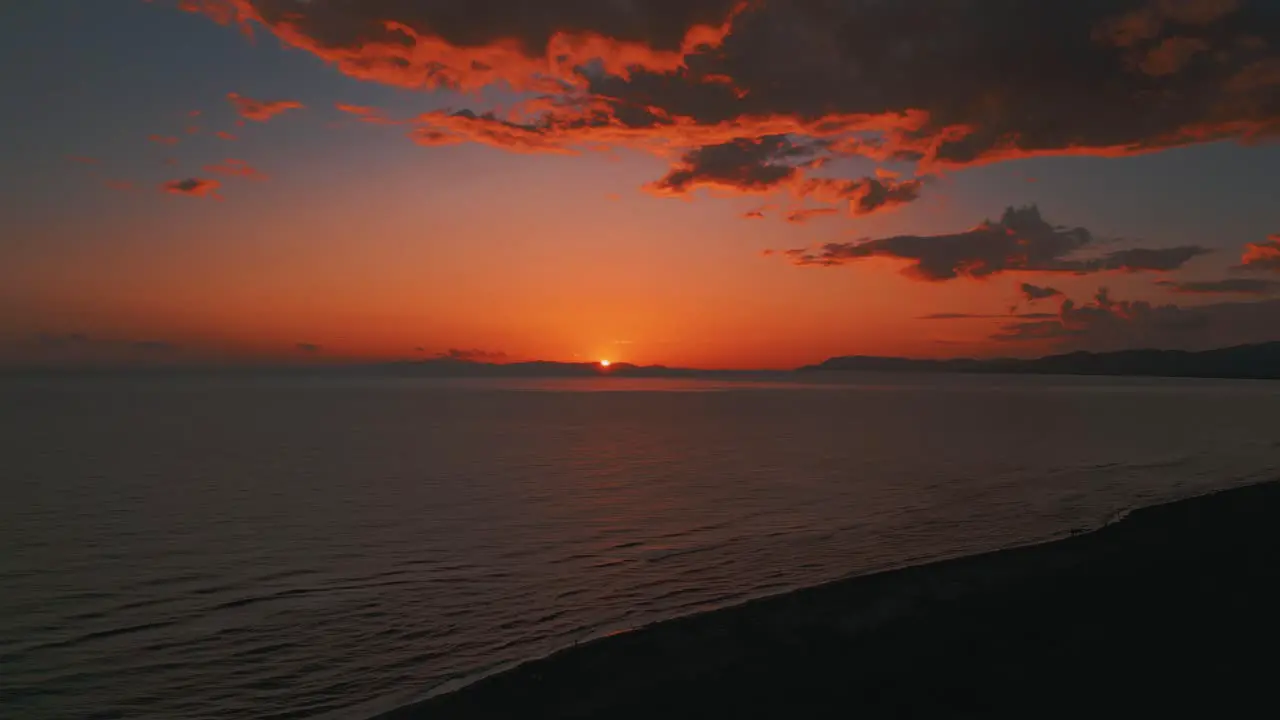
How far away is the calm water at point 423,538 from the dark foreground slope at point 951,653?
118 inches

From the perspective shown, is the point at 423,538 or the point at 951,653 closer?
the point at 951,653

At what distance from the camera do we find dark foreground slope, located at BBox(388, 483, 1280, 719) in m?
10.9

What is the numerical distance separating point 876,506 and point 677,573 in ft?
46.4

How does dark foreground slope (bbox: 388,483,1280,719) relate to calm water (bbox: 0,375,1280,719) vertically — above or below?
above

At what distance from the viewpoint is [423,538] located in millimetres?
27594

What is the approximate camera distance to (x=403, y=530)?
95.4 feet

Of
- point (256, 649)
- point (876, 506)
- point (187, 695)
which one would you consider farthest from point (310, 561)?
point (876, 506)

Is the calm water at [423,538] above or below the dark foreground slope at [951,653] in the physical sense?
below

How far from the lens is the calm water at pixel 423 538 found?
50.0 feet

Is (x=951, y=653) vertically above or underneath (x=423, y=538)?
above

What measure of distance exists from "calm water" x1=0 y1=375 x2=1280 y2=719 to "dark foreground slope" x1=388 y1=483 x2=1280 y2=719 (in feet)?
9.87

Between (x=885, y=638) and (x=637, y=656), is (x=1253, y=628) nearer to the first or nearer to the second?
(x=885, y=638)

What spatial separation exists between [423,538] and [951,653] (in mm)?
19102

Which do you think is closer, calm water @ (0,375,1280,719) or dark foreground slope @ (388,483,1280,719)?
dark foreground slope @ (388,483,1280,719)
